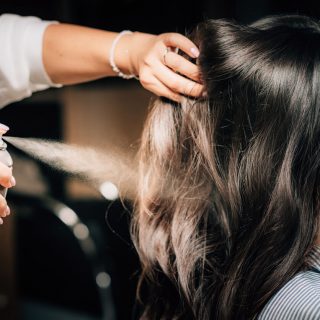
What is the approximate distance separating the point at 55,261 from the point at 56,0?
1446mm

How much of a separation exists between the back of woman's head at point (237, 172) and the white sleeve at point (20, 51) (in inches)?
13.0

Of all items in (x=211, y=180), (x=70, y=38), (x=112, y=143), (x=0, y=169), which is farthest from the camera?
(x=112, y=143)

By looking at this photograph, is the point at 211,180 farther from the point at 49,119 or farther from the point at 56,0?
the point at 49,119

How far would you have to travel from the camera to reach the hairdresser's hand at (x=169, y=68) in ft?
3.78

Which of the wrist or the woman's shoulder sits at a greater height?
the wrist

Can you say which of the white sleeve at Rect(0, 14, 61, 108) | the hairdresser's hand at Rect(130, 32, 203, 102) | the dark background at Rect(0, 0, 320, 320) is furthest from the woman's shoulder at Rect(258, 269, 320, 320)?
the dark background at Rect(0, 0, 320, 320)

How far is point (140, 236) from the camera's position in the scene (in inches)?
52.6

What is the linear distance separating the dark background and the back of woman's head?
1020mm

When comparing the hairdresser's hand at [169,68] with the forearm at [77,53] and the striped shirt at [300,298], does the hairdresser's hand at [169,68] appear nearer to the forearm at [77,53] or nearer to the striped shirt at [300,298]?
the forearm at [77,53]

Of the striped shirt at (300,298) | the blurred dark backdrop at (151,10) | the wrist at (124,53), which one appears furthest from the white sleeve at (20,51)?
the blurred dark backdrop at (151,10)

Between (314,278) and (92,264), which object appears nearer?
(314,278)

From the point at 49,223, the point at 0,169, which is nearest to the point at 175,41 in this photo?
the point at 0,169

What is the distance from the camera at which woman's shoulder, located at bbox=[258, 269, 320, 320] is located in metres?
1.04

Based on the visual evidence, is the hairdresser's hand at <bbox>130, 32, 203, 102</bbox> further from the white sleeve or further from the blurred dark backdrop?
the blurred dark backdrop
